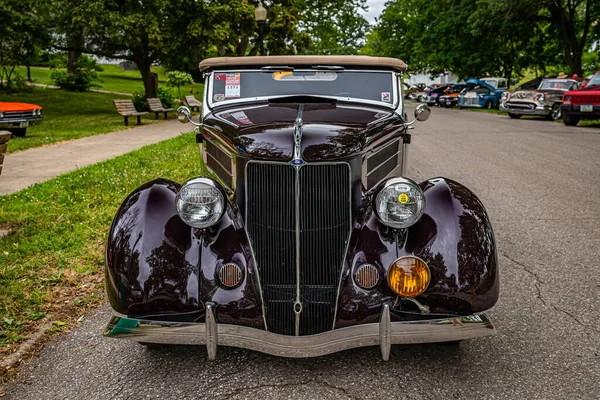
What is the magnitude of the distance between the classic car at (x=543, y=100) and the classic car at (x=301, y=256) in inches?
764

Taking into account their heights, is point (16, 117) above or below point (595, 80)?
below

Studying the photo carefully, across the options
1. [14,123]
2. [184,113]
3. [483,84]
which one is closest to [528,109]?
[483,84]

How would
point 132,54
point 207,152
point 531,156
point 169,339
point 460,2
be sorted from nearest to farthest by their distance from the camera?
1. point 169,339
2. point 207,152
3. point 531,156
4. point 132,54
5. point 460,2

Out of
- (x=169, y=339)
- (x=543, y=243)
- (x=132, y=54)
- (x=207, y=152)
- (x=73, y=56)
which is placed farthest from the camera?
(x=73, y=56)

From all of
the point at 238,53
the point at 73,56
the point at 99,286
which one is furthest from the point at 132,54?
the point at 99,286

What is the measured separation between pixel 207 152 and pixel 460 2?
106ft

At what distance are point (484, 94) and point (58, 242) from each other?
2761cm

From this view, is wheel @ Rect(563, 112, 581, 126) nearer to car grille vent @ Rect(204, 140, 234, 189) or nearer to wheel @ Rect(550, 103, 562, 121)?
wheel @ Rect(550, 103, 562, 121)

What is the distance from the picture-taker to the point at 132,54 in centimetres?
2272

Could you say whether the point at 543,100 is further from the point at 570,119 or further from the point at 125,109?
the point at 125,109

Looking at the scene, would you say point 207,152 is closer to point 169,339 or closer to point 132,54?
point 169,339

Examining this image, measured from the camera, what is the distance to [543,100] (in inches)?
799

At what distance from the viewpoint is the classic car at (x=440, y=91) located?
115 feet

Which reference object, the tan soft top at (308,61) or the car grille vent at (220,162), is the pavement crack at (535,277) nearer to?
the tan soft top at (308,61)
